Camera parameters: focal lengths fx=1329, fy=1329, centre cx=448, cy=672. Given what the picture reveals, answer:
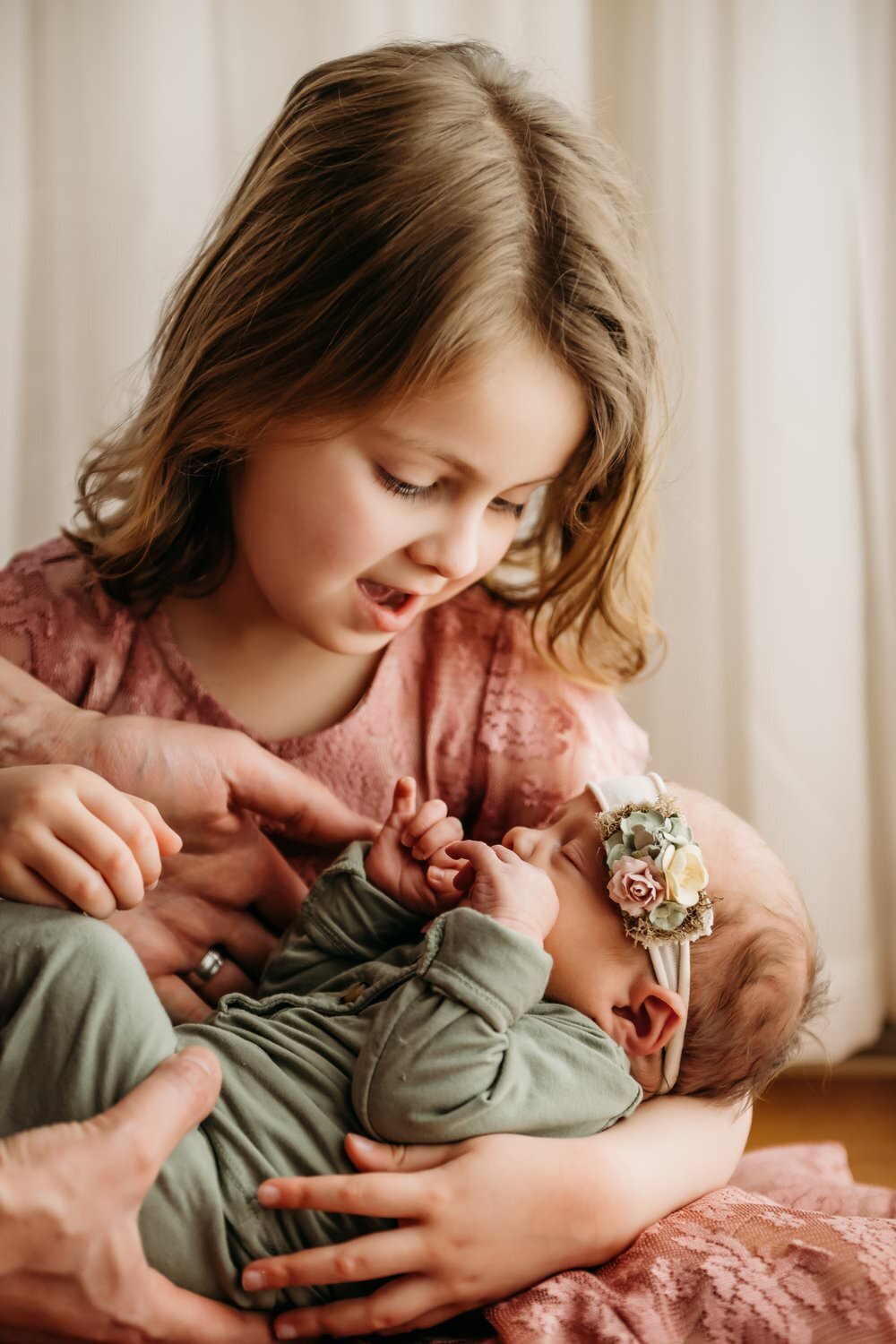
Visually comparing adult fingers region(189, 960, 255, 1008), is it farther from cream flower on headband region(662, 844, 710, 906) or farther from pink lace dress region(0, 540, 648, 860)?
cream flower on headband region(662, 844, 710, 906)

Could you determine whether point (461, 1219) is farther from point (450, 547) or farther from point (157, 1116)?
point (450, 547)

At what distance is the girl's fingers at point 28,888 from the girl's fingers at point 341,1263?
12.4 inches

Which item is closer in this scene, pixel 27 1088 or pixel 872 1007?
pixel 27 1088

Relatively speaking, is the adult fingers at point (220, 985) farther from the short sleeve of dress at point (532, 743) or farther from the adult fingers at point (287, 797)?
the short sleeve of dress at point (532, 743)

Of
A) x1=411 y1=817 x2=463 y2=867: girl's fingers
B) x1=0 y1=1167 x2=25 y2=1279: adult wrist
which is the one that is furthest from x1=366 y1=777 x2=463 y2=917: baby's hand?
x1=0 y1=1167 x2=25 y2=1279: adult wrist

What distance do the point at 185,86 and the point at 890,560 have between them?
1.21 metres

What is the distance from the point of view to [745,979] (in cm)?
118

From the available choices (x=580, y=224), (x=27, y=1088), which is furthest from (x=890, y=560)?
(x=27, y=1088)

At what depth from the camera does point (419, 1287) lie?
1001 millimetres

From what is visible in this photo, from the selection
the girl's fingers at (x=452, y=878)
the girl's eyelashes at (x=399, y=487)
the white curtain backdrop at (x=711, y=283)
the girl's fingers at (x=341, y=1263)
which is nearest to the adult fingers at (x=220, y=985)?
the girl's fingers at (x=452, y=878)

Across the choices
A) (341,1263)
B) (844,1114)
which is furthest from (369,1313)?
(844,1114)

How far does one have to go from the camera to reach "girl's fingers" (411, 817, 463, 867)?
1237mm

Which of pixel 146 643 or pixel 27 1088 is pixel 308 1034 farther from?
pixel 146 643

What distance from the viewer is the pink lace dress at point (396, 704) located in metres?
1.41
